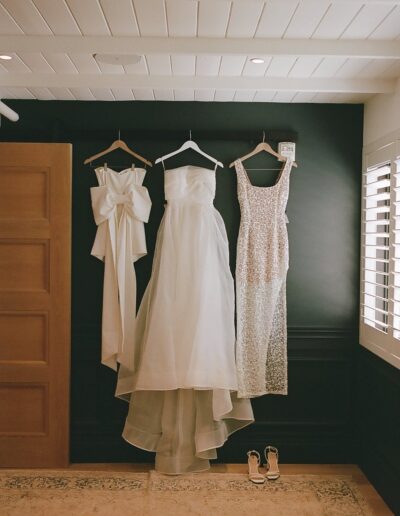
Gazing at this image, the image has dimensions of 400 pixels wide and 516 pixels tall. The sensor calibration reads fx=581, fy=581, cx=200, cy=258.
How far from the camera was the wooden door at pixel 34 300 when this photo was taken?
3648 mm

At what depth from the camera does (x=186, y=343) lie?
11.5ft

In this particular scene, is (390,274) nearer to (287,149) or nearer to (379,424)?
(379,424)

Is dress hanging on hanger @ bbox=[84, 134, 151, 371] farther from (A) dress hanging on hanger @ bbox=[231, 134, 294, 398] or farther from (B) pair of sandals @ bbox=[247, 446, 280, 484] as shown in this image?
(B) pair of sandals @ bbox=[247, 446, 280, 484]

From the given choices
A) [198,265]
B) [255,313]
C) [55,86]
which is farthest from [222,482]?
[55,86]

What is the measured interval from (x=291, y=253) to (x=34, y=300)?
168 centimetres

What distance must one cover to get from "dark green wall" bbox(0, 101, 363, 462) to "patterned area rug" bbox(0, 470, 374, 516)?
31 cm

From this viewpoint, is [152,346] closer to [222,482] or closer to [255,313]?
[255,313]

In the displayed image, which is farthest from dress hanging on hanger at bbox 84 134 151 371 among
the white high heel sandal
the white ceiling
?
the white high heel sandal

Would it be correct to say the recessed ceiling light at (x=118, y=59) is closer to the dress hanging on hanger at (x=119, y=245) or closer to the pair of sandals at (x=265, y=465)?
the dress hanging on hanger at (x=119, y=245)

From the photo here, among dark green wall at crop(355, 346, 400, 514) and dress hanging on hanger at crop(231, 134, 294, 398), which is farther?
dress hanging on hanger at crop(231, 134, 294, 398)

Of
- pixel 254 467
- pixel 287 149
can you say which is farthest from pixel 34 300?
pixel 287 149

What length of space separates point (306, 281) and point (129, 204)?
1.26 metres

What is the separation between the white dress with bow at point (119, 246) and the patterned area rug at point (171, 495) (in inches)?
28.3

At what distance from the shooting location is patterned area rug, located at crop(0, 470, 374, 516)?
319 centimetres
